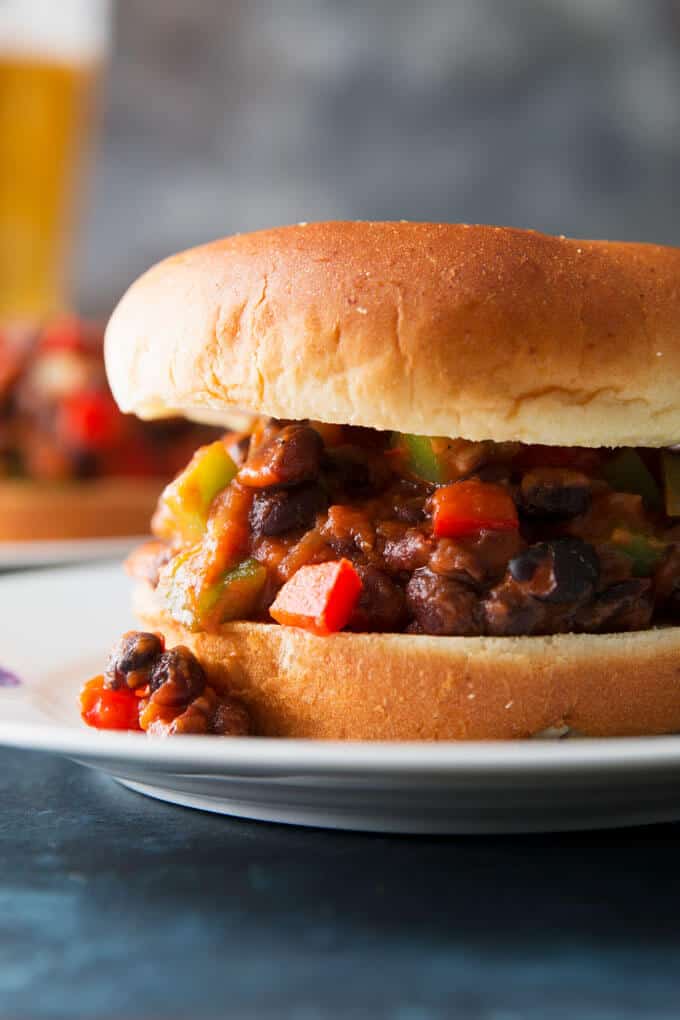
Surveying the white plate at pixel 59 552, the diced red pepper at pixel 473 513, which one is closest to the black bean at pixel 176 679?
the diced red pepper at pixel 473 513

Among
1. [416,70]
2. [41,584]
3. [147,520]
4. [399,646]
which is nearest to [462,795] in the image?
[399,646]

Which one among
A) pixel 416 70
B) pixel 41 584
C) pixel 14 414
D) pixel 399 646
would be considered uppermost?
pixel 416 70

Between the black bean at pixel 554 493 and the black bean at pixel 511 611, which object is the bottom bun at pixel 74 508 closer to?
the black bean at pixel 554 493

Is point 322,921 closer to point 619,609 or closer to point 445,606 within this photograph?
point 445,606

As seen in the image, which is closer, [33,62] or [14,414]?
[14,414]

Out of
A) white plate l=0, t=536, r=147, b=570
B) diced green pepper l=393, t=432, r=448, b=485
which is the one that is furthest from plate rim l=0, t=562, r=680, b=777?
white plate l=0, t=536, r=147, b=570

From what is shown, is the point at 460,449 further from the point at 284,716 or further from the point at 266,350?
the point at 284,716

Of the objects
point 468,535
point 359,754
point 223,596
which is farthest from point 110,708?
point 359,754
